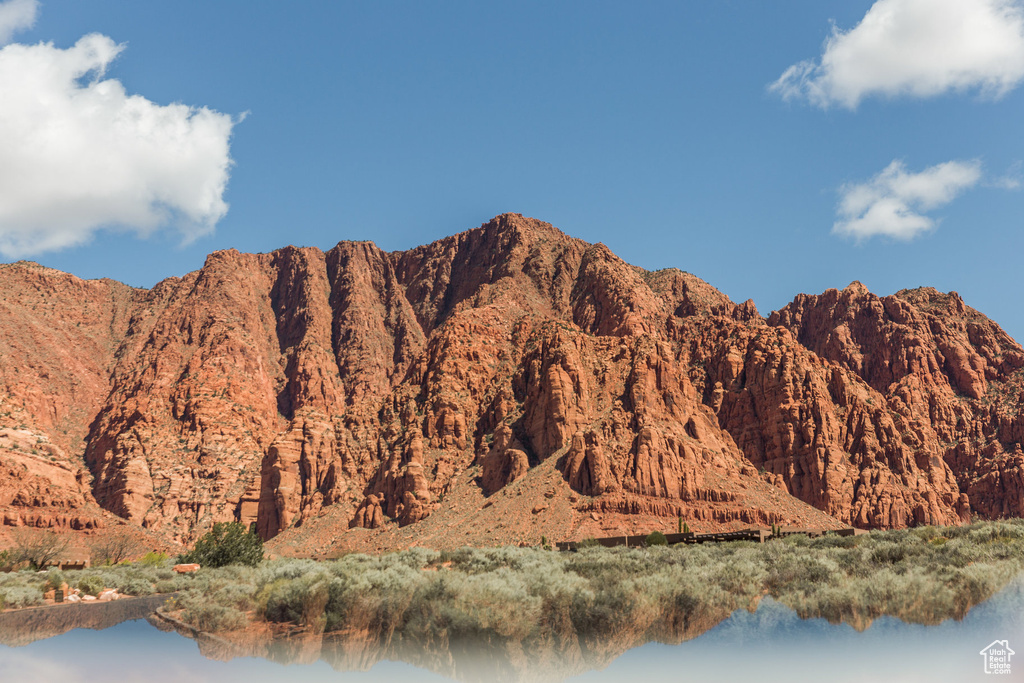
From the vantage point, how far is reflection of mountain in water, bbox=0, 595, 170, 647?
28.5 metres

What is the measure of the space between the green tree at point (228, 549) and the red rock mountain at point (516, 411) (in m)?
20.0

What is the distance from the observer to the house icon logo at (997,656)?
19.3 meters

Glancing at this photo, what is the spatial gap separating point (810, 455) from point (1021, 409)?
165ft

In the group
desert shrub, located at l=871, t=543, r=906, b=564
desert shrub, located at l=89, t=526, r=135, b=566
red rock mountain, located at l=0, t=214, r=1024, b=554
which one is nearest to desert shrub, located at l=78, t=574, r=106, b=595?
desert shrub, located at l=89, t=526, r=135, b=566

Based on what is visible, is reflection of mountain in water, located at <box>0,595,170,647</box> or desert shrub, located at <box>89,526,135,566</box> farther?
desert shrub, located at <box>89,526,135,566</box>

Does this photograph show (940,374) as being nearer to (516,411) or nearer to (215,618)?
(516,411)

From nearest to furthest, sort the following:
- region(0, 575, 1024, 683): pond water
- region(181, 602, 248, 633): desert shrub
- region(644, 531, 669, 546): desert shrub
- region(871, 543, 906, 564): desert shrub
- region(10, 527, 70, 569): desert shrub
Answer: region(0, 575, 1024, 683): pond water < region(181, 602, 248, 633): desert shrub < region(871, 543, 906, 564): desert shrub < region(644, 531, 669, 546): desert shrub < region(10, 527, 70, 569): desert shrub

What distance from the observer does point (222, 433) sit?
12550 centimetres

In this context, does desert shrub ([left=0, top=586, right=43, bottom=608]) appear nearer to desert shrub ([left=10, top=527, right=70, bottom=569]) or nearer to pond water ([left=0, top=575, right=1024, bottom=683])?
pond water ([left=0, top=575, right=1024, bottom=683])

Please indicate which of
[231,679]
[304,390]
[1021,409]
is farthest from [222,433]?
[1021,409]

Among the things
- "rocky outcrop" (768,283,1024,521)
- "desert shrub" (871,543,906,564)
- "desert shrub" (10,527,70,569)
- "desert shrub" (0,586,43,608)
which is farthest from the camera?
"rocky outcrop" (768,283,1024,521)

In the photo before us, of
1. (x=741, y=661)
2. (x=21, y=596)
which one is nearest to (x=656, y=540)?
(x=741, y=661)

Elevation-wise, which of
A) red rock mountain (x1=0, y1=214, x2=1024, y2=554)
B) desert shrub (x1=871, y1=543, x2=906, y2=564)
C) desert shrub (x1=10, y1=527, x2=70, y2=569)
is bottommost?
desert shrub (x1=10, y1=527, x2=70, y2=569)

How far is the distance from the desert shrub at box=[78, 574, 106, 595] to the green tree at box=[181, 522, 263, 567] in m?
15.5
